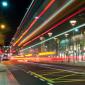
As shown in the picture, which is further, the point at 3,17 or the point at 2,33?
the point at 2,33

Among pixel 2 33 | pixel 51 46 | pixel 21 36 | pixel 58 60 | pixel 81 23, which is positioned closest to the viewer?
pixel 2 33

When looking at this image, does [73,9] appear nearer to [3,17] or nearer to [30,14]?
[3,17]

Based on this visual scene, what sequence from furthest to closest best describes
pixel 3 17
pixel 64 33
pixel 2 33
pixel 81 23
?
pixel 64 33 < pixel 81 23 < pixel 2 33 < pixel 3 17

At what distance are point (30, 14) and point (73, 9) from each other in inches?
2129

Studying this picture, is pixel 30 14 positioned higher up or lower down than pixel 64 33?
higher up

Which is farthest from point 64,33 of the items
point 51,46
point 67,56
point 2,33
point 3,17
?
point 3,17

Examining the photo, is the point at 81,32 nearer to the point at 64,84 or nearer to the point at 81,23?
the point at 81,23

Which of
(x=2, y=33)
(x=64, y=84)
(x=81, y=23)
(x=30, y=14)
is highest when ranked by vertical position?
(x=30, y=14)

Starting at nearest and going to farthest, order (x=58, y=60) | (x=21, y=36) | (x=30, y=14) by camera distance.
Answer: (x=58, y=60), (x=30, y=14), (x=21, y=36)

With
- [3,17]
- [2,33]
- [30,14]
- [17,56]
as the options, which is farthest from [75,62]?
[30,14]

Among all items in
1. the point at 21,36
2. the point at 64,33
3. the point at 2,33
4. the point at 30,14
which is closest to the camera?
the point at 2,33

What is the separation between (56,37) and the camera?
5362 cm

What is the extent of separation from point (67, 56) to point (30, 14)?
43.4 m

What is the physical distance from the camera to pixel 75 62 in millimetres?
42094
